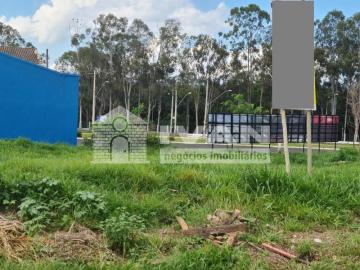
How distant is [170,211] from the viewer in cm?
569

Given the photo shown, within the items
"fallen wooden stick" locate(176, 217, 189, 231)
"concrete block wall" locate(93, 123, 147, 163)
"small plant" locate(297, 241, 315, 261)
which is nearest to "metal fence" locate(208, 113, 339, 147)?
"concrete block wall" locate(93, 123, 147, 163)

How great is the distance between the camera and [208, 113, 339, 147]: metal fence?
19078 mm

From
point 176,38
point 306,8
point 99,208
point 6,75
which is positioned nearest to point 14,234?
point 99,208

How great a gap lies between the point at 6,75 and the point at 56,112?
235cm

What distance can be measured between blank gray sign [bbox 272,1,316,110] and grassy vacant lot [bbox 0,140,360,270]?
46.6 inches

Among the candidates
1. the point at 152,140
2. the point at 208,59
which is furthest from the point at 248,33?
the point at 152,140

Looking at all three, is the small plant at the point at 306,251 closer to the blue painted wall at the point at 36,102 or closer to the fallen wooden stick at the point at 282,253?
the fallen wooden stick at the point at 282,253

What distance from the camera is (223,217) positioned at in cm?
522

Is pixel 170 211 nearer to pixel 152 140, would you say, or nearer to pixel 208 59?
pixel 152 140

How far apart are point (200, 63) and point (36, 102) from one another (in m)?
40.9

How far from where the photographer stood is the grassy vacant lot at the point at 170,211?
4148 millimetres

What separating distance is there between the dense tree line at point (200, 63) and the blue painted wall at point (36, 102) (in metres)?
34.2

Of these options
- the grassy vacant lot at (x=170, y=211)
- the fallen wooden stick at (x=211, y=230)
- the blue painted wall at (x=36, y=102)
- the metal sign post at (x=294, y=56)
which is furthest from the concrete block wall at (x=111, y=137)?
the fallen wooden stick at (x=211, y=230)

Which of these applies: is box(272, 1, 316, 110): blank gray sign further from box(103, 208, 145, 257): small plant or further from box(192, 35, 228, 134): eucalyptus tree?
box(192, 35, 228, 134): eucalyptus tree
